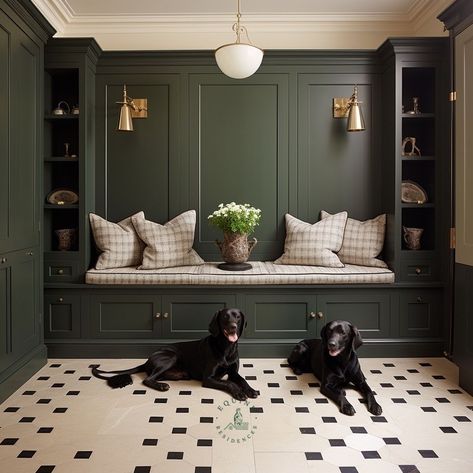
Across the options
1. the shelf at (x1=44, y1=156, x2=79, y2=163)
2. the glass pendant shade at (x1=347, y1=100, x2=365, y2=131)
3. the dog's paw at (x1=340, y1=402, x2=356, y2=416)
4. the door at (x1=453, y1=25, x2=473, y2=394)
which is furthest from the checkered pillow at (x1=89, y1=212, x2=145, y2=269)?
the door at (x1=453, y1=25, x2=473, y2=394)

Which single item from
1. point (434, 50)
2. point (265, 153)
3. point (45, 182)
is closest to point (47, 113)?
point (45, 182)

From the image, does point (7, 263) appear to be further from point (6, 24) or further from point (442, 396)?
point (442, 396)

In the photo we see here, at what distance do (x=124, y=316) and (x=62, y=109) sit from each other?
1905 mm

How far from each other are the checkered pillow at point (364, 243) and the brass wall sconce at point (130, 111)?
6.72 feet

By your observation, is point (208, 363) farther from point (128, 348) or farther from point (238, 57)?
point (238, 57)

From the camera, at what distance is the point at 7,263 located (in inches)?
128

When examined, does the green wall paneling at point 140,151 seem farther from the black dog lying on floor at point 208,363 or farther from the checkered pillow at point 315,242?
the black dog lying on floor at point 208,363

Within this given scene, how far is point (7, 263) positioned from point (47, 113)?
1586 millimetres

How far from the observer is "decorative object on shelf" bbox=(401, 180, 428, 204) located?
14.1 ft

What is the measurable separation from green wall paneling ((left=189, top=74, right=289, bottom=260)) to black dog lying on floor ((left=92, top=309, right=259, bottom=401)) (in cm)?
127

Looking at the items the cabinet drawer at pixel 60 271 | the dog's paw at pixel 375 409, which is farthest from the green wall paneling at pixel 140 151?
the dog's paw at pixel 375 409

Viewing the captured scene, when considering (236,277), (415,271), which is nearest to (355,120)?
(415,271)

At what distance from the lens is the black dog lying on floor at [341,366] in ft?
10.1

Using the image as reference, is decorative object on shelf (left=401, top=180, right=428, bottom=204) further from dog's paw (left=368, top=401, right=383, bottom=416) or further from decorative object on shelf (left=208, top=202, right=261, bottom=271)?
dog's paw (left=368, top=401, right=383, bottom=416)
